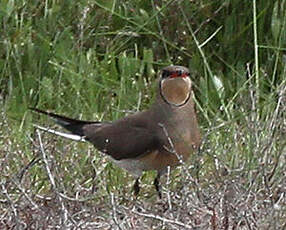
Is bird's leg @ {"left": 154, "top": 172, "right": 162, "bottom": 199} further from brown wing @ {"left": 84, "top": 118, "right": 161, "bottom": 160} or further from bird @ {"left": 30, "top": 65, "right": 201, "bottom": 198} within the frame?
brown wing @ {"left": 84, "top": 118, "right": 161, "bottom": 160}

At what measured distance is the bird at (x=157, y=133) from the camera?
4906mm

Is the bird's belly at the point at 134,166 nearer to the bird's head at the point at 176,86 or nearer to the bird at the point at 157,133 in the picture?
→ the bird at the point at 157,133

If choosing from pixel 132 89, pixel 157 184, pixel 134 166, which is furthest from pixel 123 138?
pixel 132 89

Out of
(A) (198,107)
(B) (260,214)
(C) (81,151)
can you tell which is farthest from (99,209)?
(A) (198,107)

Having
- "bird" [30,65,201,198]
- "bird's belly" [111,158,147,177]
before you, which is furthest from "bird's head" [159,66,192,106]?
"bird's belly" [111,158,147,177]

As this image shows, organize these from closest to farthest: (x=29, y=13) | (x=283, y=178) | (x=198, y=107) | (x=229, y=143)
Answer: (x=283, y=178) < (x=229, y=143) < (x=198, y=107) < (x=29, y=13)

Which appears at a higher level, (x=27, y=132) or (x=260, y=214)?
(x=260, y=214)

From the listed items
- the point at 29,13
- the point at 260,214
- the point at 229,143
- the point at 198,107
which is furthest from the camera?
the point at 29,13

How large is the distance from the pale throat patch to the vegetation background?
186 millimetres

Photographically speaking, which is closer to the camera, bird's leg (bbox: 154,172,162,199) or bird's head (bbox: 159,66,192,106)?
bird's leg (bbox: 154,172,162,199)

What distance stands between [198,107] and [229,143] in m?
0.68

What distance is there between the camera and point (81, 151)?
5324 millimetres

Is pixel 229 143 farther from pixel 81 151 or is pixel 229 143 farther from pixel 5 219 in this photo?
pixel 5 219

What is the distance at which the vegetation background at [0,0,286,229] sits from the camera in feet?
14.3
